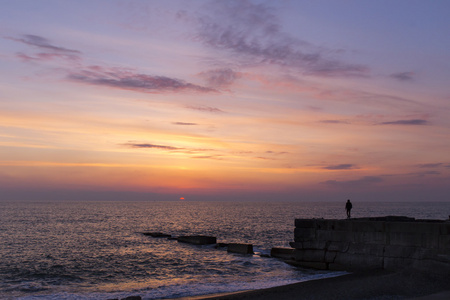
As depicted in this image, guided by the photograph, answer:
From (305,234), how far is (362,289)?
809 cm

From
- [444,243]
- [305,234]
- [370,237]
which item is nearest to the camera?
[444,243]

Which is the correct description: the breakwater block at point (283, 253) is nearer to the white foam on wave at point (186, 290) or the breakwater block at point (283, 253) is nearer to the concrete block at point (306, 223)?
the concrete block at point (306, 223)

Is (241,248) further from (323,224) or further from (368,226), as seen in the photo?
(368,226)

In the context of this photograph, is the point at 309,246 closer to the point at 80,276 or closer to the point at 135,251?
the point at 80,276

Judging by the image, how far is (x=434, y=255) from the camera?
771 inches

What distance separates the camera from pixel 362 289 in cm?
1758

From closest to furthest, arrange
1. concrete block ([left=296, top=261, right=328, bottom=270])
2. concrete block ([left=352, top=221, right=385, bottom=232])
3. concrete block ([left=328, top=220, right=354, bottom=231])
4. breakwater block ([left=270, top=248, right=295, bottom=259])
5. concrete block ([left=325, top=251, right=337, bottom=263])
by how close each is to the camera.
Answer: concrete block ([left=352, top=221, right=385, bottom=232]), concrete block ([left=328, top=220, right=354, bottom=231]), concrete block ([left=325, top=251, right=337, bottom=263]), concrete block ([left=296, top=261, right=328, bottom=270]), breakwater block ([left=270, top=248, right=295, bottom=259])

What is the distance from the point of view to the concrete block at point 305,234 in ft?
82.8

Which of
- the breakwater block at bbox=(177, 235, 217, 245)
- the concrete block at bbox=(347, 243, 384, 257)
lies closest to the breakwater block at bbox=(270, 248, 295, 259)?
the concrete block at bbox=(347, 243, 384, 257)

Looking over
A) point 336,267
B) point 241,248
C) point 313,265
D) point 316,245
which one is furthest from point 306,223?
point 241,248

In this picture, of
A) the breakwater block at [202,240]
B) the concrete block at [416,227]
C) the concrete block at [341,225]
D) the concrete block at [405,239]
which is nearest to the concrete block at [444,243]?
the concrete block at [416,227]

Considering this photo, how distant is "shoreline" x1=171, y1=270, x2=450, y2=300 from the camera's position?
16.7 m

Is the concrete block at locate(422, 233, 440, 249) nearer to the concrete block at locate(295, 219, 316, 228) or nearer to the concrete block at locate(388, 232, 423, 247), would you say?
the concrete block at locate(388, 232, 423, 247)

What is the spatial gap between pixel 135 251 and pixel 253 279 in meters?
18.4
